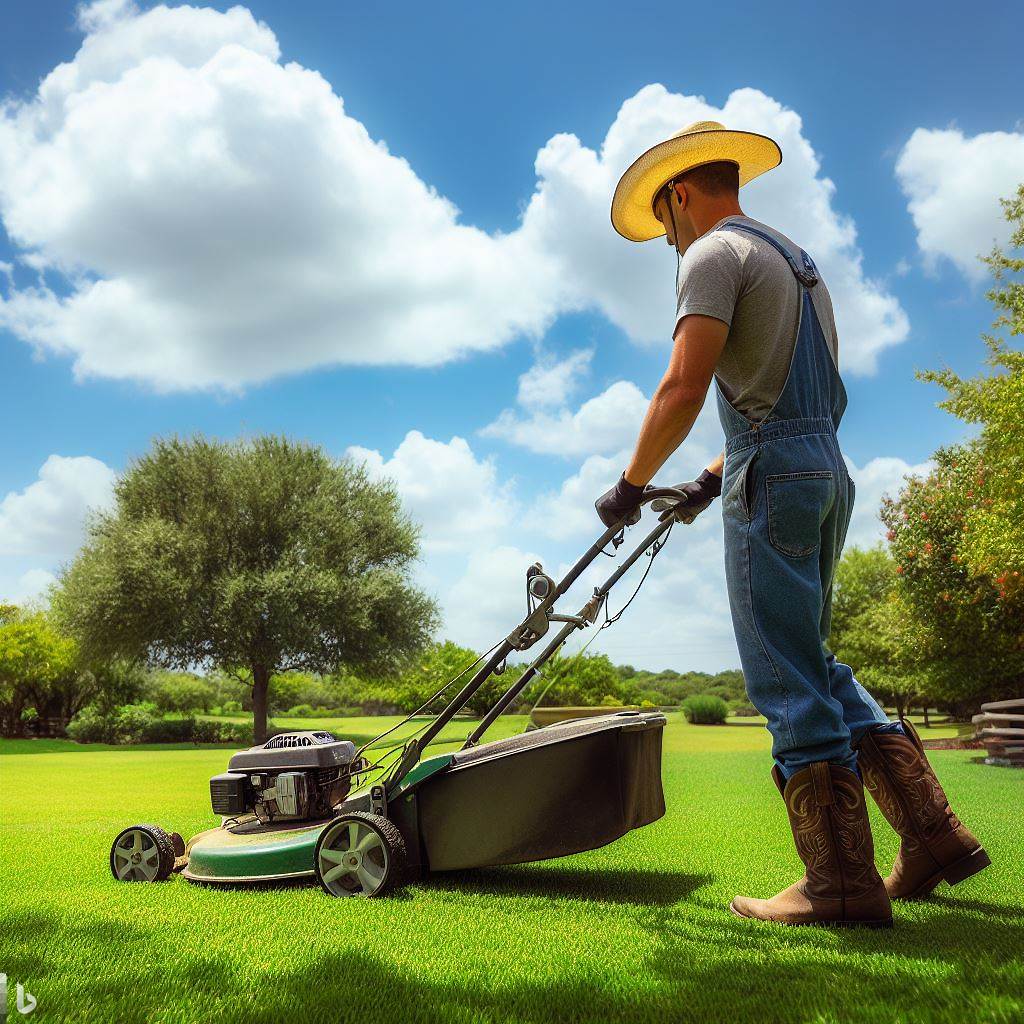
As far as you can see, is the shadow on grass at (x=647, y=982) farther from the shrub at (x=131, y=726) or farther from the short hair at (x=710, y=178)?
the shrub at (x=131, y=726)

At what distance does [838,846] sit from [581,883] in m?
1.45

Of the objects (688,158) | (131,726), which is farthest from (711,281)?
(131,726)

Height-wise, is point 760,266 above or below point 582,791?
above

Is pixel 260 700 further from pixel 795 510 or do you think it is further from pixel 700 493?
pixel 795 510

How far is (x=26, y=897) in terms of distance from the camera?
375 centimetres

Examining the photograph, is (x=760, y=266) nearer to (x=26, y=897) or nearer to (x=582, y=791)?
(x=582, y=791)

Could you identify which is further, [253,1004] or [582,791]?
[582,791]

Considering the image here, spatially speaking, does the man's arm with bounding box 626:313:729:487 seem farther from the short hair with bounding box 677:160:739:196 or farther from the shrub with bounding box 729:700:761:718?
the shrub with bounding box 729:700:761:718

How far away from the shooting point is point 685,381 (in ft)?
9.45

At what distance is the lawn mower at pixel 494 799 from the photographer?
3.49 meters

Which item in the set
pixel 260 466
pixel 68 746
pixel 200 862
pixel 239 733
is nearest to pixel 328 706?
pixel 239 733

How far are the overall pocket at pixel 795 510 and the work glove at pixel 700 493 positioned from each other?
75 centimetres

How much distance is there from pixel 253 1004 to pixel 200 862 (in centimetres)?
211

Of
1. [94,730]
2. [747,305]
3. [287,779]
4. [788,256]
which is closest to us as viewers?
[747,305]
